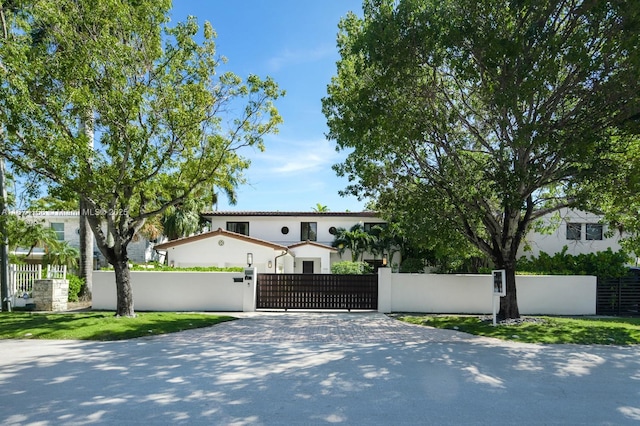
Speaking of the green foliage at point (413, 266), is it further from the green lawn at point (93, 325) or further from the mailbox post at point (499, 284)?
the green lawn at point (93, 325)

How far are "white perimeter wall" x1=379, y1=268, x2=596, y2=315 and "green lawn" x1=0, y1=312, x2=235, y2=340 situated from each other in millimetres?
6486

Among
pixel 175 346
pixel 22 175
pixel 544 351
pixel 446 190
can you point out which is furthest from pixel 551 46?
pixel 22 175

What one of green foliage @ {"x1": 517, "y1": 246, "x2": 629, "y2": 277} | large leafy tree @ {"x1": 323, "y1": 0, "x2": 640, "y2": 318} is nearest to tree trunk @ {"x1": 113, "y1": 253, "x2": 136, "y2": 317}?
large leafy tree @ {"x1": 323, "y1": 0, "x2": 640, "y2": 318}

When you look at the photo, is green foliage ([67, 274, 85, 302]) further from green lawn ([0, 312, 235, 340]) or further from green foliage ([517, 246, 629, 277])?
green foliage ([517, 246, 629, 277])

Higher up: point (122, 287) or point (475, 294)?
point (122, 287)

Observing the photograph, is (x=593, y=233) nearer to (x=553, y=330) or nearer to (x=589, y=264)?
(x=589, y=264)

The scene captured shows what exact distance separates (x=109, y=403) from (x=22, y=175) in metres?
9.96

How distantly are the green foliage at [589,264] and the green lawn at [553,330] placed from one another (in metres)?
2.83

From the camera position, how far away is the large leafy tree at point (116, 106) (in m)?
11.6

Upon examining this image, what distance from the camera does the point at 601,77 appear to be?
1032 centimetres

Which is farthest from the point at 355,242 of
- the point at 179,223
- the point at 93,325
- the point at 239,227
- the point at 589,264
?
the point at 93,325

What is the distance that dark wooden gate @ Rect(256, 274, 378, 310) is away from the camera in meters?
18.0

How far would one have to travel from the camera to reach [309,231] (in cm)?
3259

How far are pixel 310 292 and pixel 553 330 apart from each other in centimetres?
868
